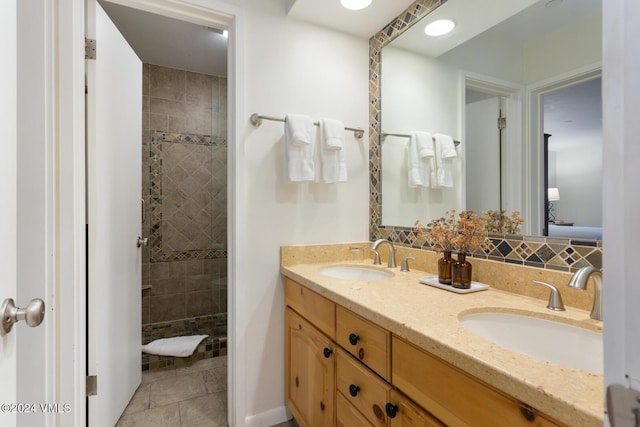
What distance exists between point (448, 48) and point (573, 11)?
0.54 metres

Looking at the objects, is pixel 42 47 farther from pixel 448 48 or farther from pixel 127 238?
pixel 448 48

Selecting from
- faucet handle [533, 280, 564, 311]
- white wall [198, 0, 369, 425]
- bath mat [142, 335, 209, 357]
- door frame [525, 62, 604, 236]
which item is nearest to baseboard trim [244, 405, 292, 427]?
white wall [198, 0, 369, 425]

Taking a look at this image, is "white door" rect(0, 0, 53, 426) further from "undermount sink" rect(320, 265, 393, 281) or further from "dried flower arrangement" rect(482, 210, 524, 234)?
"dried flower arrangement" rect(482, 210, 524, 234)

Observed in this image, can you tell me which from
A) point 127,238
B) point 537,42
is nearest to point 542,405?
point 537,42

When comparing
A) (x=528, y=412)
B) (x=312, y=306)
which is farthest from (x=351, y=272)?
(x=528, y=412)

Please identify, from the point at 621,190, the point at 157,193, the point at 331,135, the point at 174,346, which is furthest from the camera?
the point at 157,193

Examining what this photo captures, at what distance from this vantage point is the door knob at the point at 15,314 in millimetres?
595

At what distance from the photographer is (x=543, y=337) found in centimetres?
89

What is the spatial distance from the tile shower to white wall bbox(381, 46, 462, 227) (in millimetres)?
1733

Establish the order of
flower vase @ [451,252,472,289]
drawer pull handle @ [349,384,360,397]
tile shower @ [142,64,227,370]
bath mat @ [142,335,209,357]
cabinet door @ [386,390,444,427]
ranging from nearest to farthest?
cabinet door @ [386,390,444,427] → drawer pull handle @ [349,384,360,397] → flower vase @ [451,252,472,289] → bath mat @ [142,335,209,357] → tile shower @ [142,64,227,370]

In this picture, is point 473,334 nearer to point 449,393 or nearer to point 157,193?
point 449,393

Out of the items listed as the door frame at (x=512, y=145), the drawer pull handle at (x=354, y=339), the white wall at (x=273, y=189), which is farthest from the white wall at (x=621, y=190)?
the white wall at (x=273, y=189)

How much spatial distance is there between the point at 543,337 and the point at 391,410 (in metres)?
0.49

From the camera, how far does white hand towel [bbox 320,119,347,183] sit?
1627 millimetres
